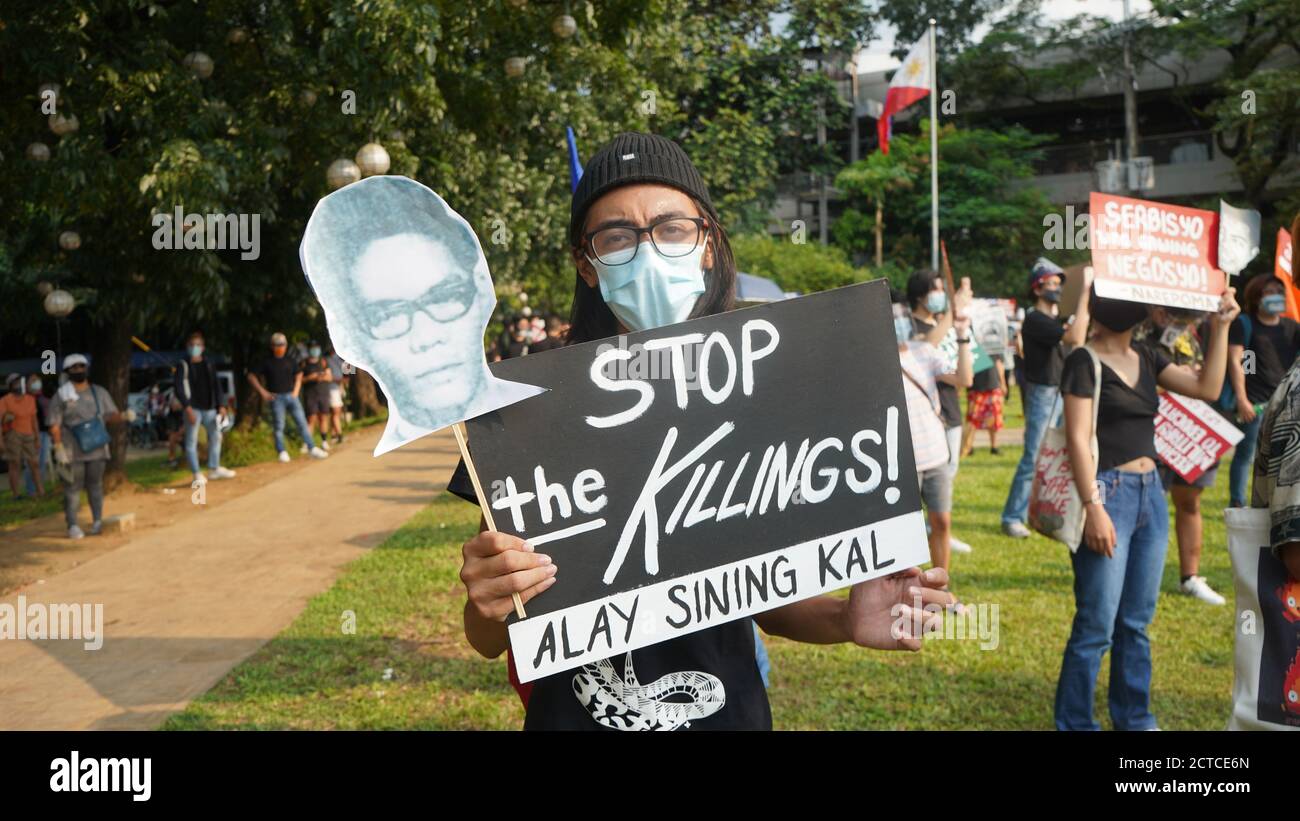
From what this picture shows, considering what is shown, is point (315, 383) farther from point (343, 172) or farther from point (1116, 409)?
point (1116, 409)

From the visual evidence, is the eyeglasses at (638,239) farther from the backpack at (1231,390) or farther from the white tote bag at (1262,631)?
the backpack at (1231,390)

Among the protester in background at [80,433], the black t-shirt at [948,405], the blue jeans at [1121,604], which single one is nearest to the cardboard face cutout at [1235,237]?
the blue jeans at [1121,604]

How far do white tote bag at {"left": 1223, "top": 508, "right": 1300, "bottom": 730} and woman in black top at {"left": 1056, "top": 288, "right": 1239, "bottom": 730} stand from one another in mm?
1584

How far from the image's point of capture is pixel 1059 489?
403 centimetres

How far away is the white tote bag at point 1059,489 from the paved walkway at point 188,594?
4202mm

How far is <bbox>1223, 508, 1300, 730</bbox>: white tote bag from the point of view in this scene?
2.21 meters

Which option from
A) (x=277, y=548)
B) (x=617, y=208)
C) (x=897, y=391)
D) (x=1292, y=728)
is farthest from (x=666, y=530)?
(x=277, y=548)

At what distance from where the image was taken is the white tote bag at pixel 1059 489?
156 inches

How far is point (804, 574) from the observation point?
1.88 meters

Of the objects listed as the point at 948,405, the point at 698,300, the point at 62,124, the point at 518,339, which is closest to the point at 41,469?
the point at 518,339

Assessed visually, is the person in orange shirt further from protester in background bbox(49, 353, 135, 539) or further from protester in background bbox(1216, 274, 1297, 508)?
protester in background bbox(1216, 274, 1297, 508)

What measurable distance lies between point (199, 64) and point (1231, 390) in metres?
8.35

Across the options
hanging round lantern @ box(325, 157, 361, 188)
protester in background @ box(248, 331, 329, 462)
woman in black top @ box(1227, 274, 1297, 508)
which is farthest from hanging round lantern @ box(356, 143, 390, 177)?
protester in background @ box(248, 331, 329, 462)
